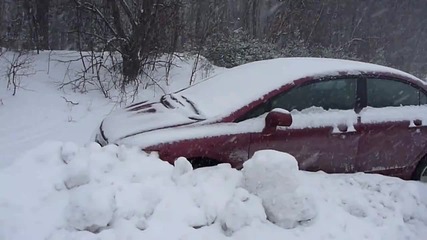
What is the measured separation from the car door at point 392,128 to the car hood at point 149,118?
1807 mm

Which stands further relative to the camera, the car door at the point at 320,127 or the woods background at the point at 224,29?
the woods background at the point at 224,29

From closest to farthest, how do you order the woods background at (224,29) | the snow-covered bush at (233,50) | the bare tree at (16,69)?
1. the bare tree at (16,69)
2. the woods background at (224,29)
3. the snow-covered bush at (233,50)

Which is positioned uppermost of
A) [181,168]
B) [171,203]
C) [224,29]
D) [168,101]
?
[224,29]

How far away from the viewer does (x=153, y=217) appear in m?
3.29

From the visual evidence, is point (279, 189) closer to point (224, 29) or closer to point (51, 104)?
point (51, 104)

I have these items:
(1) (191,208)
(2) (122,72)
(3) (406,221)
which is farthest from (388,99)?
(2) (122,72)

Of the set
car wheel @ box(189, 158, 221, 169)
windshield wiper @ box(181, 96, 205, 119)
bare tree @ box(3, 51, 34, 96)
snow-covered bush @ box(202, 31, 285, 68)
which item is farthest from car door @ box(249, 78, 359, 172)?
snow-covered bush @ box(202, 31, 285, 68)

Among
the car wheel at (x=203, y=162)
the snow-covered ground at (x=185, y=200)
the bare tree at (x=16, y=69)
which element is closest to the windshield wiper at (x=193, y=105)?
the car wheel at (x=203, y=162)

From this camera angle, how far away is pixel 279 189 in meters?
3.60

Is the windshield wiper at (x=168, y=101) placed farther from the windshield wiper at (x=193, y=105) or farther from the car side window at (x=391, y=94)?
the car side window at (x=391, y=94)

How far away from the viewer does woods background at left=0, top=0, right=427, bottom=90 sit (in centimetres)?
931

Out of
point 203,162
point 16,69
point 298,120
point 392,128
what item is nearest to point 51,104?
point 16,69

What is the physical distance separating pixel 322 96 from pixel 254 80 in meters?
0.73

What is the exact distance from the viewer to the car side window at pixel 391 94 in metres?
5.02
